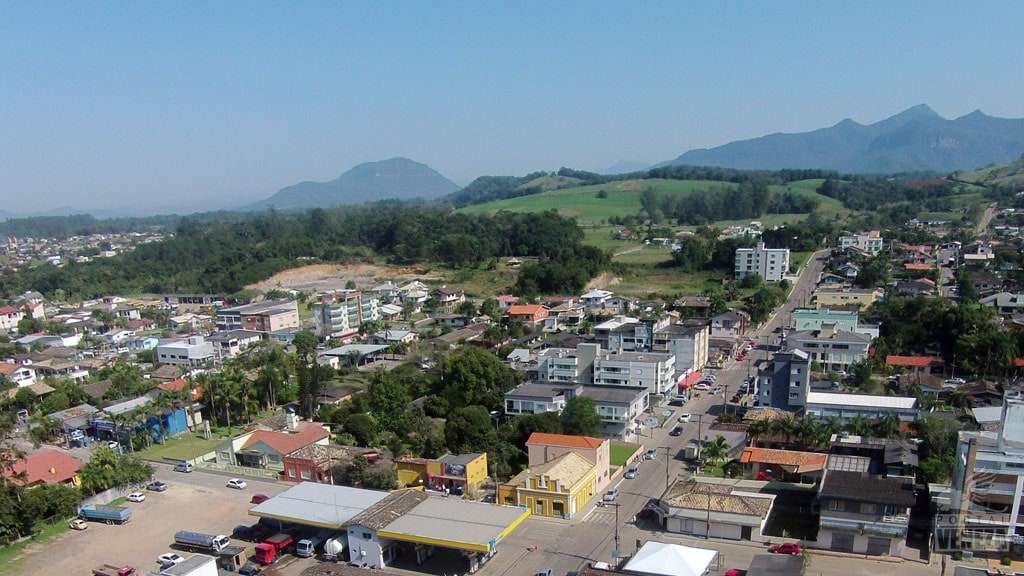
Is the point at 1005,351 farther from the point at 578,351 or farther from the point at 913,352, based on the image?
the point at 578,351

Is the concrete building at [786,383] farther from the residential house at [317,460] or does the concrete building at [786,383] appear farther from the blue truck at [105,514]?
the blue truck at [105,514]

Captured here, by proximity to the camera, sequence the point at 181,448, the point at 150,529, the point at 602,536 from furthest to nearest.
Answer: the point at 181,448 → the point at 150,529 → the point at 602,536

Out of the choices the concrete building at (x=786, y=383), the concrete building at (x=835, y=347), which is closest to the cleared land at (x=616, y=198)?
the concrete building at (x=835, y=347)

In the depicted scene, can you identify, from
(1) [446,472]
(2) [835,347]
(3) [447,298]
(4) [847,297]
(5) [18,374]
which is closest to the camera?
(1) [446,472]

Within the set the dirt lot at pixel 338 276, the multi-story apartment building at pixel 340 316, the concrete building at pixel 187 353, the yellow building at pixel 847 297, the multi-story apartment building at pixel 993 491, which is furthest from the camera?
the dirt lot at pixel 338 276

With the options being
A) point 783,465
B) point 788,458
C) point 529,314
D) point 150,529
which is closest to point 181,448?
point 150,529

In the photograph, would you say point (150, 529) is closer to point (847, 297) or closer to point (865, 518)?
point (865, 518)

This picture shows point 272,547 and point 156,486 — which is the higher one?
point 272,547
